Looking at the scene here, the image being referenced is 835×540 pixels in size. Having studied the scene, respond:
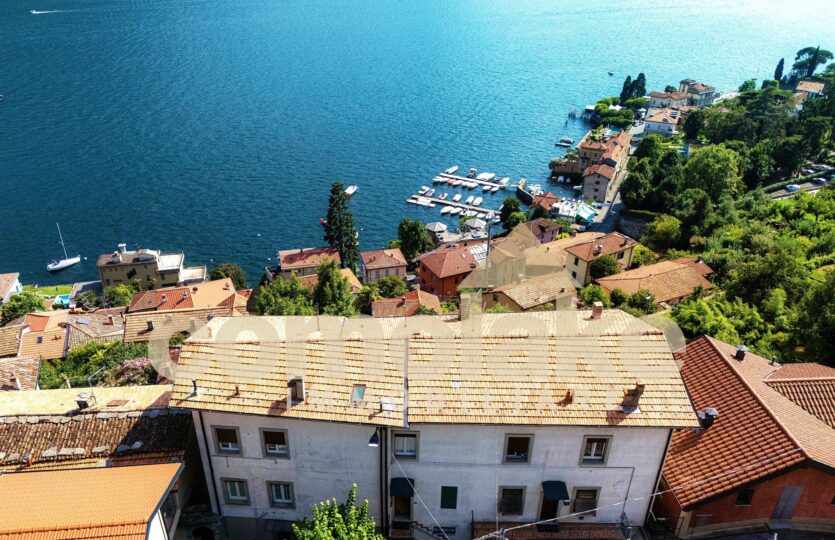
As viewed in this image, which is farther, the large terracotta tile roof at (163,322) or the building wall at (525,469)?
the large terracotta tile roof at (163,322)

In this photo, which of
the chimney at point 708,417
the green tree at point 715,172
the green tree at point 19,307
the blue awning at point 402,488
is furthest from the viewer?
the green tree at point 715,172

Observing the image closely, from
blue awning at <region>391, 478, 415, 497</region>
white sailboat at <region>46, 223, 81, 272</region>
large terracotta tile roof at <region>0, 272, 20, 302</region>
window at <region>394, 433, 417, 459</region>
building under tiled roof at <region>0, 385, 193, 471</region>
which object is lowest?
white sailboat at <region>46, 223, 81, 272</region>

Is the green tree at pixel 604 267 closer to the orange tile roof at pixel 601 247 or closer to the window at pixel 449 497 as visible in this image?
the orange tile roof at pixel 601 247

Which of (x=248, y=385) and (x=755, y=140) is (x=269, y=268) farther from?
(x=755, y=140)

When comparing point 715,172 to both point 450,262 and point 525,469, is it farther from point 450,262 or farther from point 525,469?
point 525,469

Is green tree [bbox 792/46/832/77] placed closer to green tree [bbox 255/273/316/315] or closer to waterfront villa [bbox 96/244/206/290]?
waterfront villa [bbox 96/244/206/290]

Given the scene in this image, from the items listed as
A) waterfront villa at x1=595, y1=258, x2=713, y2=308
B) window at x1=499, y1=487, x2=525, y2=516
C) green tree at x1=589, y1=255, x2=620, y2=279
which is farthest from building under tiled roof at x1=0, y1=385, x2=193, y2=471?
green tree at x1=589, y1=255, x2=620, y2=279

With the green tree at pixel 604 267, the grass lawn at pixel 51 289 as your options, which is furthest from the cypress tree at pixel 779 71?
the grass lawn at pixel 51 289
